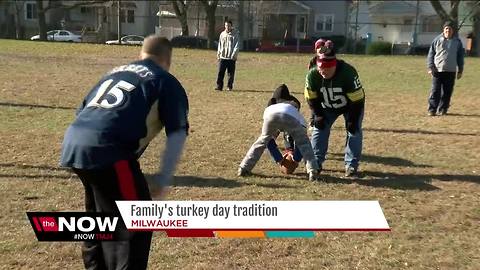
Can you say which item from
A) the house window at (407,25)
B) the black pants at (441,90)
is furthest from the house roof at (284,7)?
the black pants at (441,90)

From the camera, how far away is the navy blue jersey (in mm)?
3211

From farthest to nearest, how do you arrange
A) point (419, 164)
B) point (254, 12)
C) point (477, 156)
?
point (254, 12)
point (477, 156)
point (419, 164)

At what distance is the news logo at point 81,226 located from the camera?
11.0 ft

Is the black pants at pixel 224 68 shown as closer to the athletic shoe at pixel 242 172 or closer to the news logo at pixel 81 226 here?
the athletic shoe at pixel 242 172

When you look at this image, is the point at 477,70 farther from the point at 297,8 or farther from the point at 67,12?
the point at 67,12

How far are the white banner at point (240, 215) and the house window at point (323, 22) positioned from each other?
178ft

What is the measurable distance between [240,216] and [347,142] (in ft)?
11.6

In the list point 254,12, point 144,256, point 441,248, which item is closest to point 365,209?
point 441,248

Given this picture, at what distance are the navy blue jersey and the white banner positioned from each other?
0.33m

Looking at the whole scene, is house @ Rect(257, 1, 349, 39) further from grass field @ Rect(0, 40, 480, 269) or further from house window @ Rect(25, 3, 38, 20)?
grass field @ Rect(0, 40, 480, 269)

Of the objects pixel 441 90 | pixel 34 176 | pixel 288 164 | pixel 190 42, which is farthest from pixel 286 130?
pixel 190 42

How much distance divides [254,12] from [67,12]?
19061mm

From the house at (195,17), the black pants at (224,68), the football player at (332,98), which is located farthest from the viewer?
the house at (195,17)

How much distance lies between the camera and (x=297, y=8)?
185 ft
